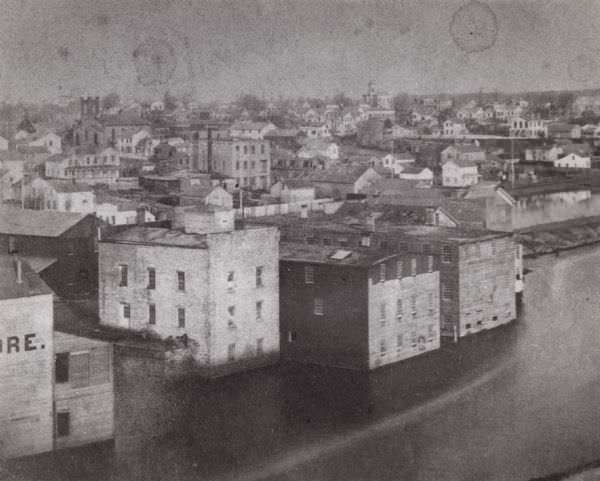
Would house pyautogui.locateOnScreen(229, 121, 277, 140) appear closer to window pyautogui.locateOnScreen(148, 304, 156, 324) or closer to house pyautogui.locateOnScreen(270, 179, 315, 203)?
house pyautogui.locateOnScreen(270, 179, 315, 203)

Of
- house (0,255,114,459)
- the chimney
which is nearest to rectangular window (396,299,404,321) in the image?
house (0,255,114,459)

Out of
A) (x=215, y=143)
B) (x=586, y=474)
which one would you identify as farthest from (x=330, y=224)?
(x=586, y=474)

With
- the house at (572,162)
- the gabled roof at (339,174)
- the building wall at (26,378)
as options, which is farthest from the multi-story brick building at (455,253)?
the building wall at (26,378)

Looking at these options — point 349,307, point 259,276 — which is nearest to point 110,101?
point 259,276

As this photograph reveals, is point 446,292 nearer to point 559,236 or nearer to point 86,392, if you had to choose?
point 559,236

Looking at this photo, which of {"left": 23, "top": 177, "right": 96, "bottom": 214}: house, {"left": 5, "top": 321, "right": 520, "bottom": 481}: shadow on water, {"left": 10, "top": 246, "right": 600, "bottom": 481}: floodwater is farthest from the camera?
{"left": 23, "top": 177, "right": 96, "bottom": 214}: house

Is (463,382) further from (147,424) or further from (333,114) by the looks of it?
(333,114)
